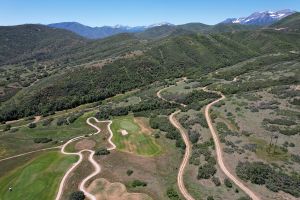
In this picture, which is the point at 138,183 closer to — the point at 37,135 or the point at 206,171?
the point at 206,171

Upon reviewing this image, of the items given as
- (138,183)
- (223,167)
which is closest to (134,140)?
(138,183)

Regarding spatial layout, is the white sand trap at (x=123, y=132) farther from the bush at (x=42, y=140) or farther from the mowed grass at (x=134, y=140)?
the bush at (x=42, y=140)

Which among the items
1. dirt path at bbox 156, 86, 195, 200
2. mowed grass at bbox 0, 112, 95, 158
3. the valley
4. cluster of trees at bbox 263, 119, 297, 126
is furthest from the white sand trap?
cluster of trees at bbox 263, 119, 297, 126

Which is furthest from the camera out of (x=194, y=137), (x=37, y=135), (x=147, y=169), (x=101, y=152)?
(x=37, y=135)

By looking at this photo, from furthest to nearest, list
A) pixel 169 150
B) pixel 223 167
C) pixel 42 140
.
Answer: pixel 42 140 → pixel 169 150 → pixel 223 167

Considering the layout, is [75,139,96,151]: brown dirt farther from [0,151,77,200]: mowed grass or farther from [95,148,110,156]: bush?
[95,148,110,156]: bush

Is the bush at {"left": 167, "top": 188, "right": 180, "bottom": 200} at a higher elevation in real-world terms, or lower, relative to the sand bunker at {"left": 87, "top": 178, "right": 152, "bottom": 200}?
lower

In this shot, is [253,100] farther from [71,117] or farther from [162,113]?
[71,117]
